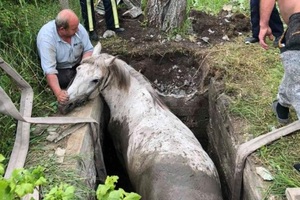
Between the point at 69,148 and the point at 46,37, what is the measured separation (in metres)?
1.46

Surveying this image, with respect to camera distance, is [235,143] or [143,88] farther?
[143,88]

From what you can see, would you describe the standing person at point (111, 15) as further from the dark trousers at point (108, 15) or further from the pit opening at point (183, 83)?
the pit opening at point (183, 83)

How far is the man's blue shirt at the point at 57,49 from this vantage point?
209 inches

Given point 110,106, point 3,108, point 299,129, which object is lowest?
point 110,106

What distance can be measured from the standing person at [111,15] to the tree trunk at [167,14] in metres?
0.57

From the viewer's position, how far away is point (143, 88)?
5449 mm

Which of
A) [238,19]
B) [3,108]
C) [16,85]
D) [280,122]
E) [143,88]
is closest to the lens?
[3,108]

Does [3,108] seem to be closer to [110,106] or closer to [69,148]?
[69,148]

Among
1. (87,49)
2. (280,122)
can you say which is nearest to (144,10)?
(87,49)

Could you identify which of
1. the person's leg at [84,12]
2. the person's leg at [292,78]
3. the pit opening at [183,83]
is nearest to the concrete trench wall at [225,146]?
the pit opening at [183,83]

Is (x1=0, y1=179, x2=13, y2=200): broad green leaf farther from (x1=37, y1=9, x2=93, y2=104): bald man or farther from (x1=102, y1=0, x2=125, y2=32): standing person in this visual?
(x1=102, y1=0, x2=125, y2=32): standing person

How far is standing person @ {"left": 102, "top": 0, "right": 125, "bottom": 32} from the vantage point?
283 inches

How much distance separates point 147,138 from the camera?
4.85 metres

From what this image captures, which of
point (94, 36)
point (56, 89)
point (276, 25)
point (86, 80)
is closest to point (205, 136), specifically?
point (276, 25)
